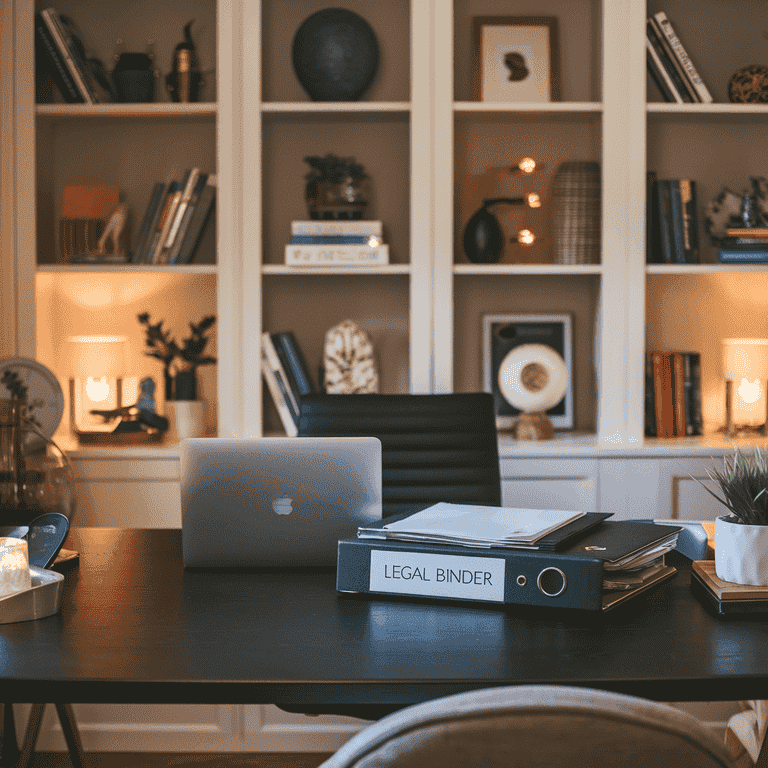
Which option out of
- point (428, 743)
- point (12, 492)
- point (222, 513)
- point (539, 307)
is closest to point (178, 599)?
point (222, 513)

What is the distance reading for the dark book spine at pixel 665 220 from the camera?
269 cm

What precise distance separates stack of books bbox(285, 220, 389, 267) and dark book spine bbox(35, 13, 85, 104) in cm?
80

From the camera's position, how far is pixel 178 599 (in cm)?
111

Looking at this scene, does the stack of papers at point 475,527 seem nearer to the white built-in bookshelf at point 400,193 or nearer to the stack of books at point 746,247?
the white built-in bookshelf at point 400,193

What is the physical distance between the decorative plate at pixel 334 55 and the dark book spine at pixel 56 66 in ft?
2.32

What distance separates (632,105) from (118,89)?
162 cm

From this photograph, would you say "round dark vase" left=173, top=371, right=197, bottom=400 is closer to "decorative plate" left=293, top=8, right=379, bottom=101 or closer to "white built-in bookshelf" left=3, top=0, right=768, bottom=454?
"white built-in bookshelf" left=3, top=0, right=768, bottom=454

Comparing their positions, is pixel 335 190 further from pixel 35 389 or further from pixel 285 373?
pixel 35 389

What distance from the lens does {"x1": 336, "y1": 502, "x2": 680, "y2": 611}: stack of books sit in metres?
1.02

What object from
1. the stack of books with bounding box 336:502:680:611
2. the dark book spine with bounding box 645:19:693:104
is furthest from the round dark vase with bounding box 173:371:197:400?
the dark book spine with bounding box 645:19:693:104

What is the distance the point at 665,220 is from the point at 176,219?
1.55 meters

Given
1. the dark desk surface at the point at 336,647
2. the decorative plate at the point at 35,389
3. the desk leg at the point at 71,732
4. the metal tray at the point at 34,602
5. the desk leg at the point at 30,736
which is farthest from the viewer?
the decorative plate at the point at 35,389

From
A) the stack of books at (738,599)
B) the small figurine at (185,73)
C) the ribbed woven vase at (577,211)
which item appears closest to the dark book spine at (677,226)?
the ribbed woven vase at (577,211)

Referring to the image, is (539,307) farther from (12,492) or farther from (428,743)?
(428,743)
